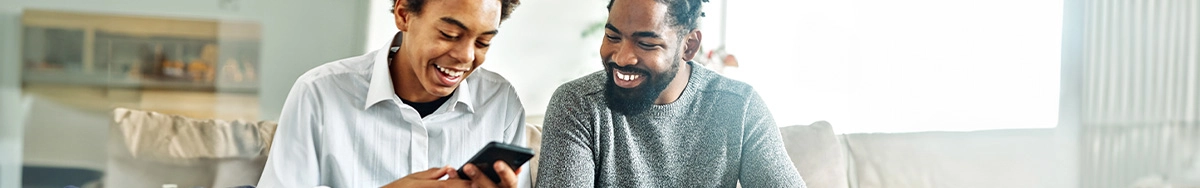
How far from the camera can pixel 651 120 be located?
1.68 meters

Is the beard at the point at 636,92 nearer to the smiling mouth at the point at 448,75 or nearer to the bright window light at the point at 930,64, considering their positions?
the smiling mouth at the point at 448,75

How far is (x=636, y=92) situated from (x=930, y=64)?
1.11 meters

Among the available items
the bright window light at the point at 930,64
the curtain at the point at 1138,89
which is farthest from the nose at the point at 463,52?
the curtain at the point at 1138,89

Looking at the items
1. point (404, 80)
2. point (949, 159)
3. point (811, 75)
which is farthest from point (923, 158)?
point (404, 80)

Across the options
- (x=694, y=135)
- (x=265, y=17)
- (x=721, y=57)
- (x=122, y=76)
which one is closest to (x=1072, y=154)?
(x=721, y=57)

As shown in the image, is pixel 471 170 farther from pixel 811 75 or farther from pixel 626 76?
pixel 811 75

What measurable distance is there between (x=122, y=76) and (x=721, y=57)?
968mm

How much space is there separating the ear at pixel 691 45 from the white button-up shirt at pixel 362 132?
322 mm

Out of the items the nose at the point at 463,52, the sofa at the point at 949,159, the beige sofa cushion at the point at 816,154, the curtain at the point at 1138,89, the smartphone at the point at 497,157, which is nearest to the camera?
the smartphone at the point at 497,157

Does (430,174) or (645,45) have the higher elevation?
(645,45)

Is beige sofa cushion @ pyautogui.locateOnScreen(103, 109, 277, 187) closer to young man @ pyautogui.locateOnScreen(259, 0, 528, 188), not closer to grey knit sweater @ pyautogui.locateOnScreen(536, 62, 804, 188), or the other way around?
young man @ pyautogui.locateOnScreen(259, 0, 528, 188)

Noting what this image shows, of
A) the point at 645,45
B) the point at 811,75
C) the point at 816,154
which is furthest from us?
the point at 811,75

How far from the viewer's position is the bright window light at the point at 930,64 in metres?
2.41

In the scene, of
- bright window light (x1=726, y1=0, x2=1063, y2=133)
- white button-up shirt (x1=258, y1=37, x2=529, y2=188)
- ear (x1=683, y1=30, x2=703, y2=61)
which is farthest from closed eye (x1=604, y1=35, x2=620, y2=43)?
bright window light (x1=726, y1=0, x2=1063, y2=133)
